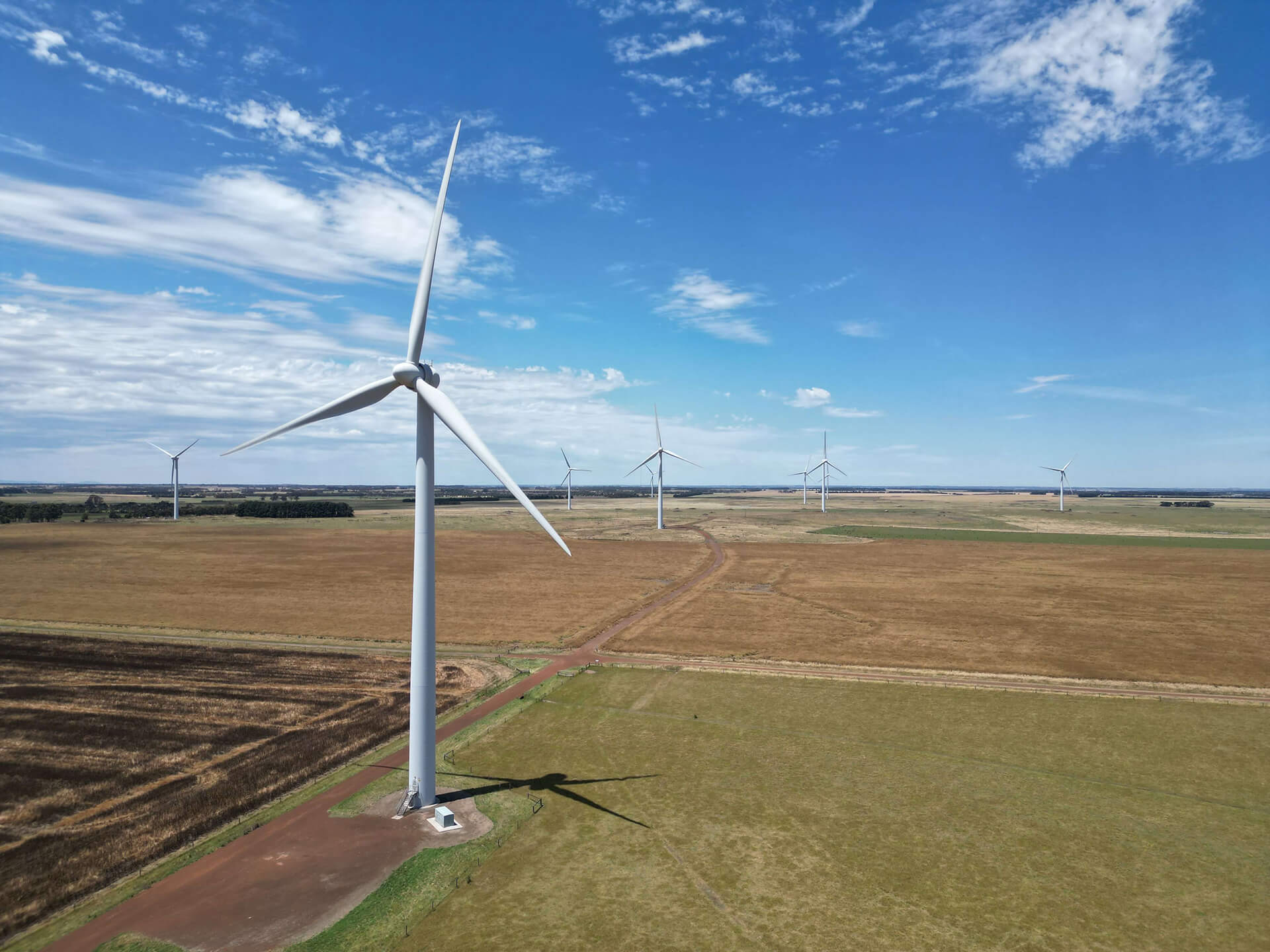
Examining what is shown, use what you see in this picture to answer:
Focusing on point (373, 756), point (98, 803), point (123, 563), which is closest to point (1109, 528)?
point (373, 756)

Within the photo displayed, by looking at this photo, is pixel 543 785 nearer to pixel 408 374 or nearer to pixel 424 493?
pixel 424 493

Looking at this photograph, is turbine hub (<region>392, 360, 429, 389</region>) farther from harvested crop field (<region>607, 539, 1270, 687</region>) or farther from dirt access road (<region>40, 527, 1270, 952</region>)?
harvested crop field (<region>607, 539, 1270, 687</region>)

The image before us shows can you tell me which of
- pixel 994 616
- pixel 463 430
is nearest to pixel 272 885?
pixel 463 430

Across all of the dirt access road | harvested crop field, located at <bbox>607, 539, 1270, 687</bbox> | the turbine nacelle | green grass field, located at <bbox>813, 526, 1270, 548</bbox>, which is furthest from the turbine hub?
green grass field, located at <bbox>813, 526, 1270, 548</bbox>

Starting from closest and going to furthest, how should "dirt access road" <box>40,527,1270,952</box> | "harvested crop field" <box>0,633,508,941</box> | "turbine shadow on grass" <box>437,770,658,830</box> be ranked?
"dirt access road" <box>40,527,1270,952</box>, "harvested crop field" <box>0,633,508,941</box>, "turbine shadow on grass" <box>437,770,658,830</box>

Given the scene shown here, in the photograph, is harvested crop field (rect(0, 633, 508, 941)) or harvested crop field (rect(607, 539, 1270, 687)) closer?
harvested crop field (rect(0, 633, 508, 941))
